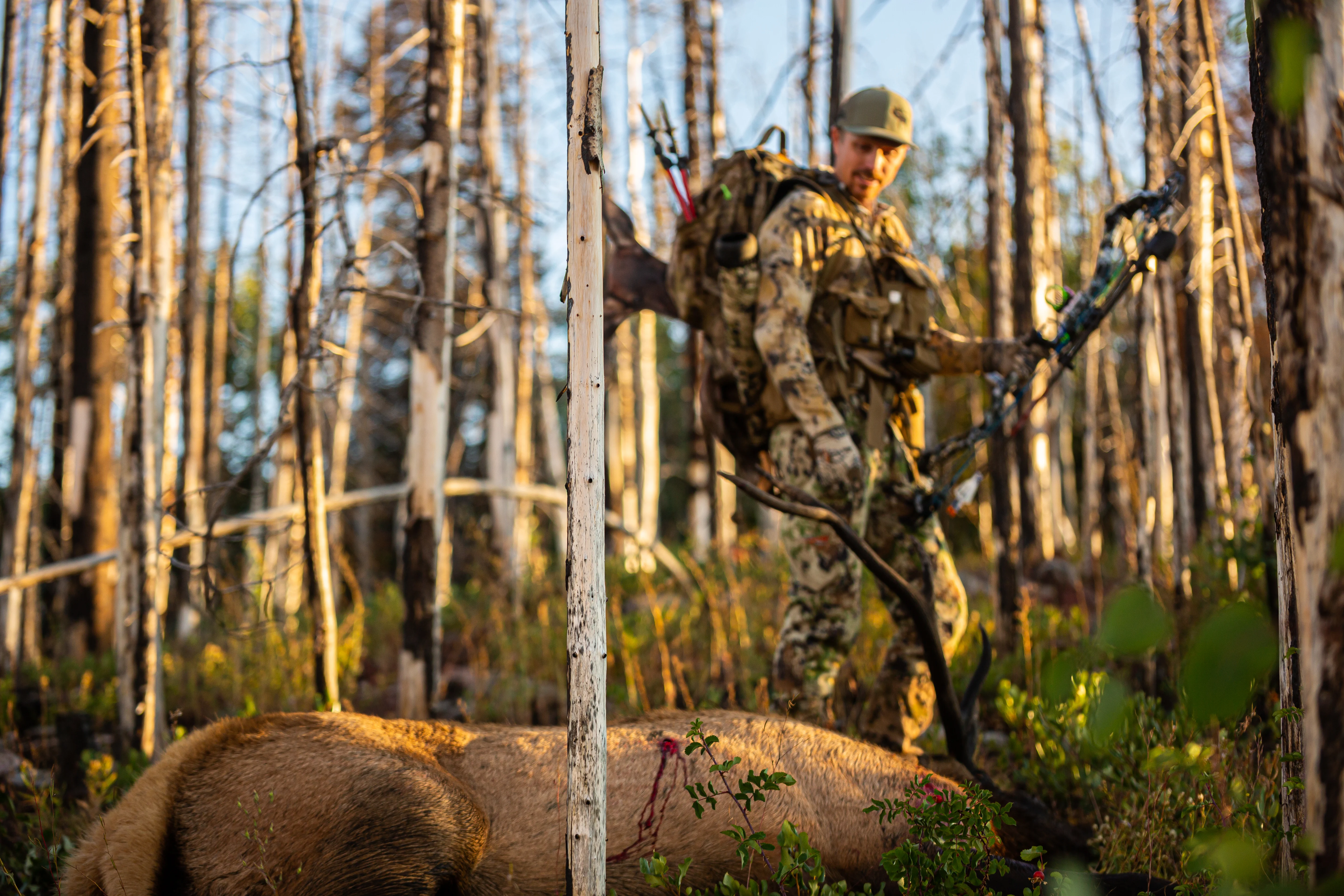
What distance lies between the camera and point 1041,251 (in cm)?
1083

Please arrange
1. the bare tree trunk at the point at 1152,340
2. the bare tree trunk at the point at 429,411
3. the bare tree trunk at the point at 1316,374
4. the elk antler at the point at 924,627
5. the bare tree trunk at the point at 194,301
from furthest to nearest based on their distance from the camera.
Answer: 1. the bare tree trunk at the point at 194,301
2. the bare tree trunk at the point at 1152,340
3. the bare tree trunk at the point at 429,411
4. the elk antler at the point at 924,627
5. the bare tree trunk at the point at 1316,374

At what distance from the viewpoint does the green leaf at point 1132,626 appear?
1.16m

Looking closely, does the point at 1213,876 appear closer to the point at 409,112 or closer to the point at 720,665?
the point at 720,665

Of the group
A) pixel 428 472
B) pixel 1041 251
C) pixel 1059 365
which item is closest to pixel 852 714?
pixel 1059 365

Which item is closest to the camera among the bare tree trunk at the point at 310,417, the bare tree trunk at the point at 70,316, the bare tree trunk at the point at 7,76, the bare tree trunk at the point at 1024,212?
the bare tree trunk at the point at 310,417

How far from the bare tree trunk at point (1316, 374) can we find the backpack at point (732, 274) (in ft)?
7.78

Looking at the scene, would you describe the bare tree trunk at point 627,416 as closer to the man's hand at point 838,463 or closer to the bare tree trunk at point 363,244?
the bare tree trunk at point 363,244

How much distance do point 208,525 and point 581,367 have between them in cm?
282

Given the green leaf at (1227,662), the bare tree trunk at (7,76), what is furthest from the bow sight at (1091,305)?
the bare tree trunk at (7,76)

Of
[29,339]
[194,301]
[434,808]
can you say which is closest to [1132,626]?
[434,808]

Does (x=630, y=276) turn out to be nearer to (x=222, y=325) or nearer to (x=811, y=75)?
(x=811, y=75)

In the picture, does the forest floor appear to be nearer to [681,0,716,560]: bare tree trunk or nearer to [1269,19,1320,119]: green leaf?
[1269,19,1320,119]: green leaf

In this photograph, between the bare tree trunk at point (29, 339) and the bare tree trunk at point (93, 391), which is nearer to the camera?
the bare tree trunk at point (93, 391)

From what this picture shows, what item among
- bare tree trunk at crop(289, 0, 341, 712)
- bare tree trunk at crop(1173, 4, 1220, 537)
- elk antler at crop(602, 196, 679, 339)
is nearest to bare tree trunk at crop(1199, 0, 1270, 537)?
bare tree trunk at crop(1173, 4, 1220, 537)
